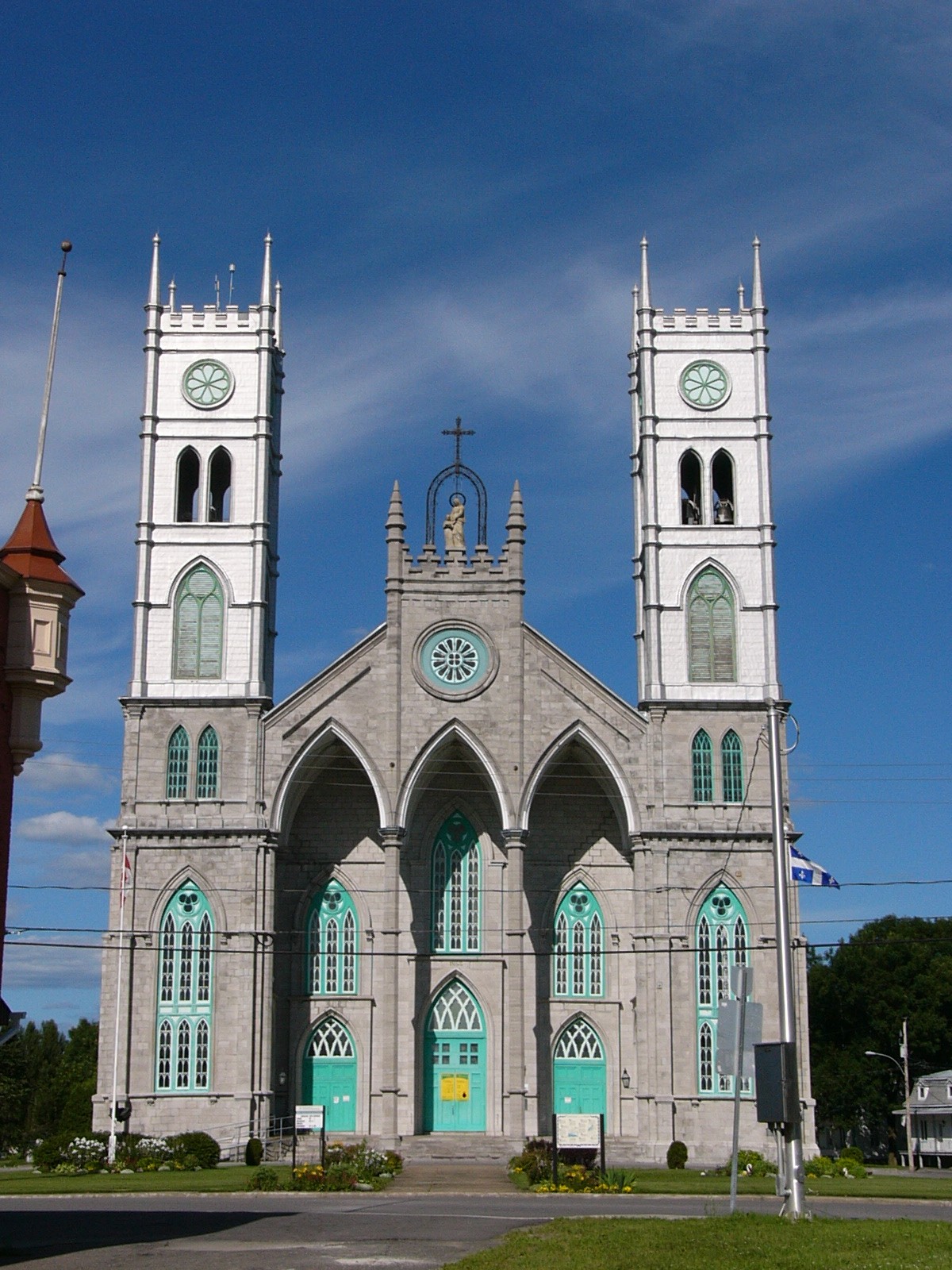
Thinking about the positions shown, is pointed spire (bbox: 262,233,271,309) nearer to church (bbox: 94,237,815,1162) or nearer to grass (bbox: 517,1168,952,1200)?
church (bbox: 94,237,815,1162)

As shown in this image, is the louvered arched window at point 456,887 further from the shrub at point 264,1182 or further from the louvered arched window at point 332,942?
the shrub at point 264,1182

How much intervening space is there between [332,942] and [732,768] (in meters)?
13.0

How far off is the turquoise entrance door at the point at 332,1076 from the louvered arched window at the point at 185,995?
4143 mm

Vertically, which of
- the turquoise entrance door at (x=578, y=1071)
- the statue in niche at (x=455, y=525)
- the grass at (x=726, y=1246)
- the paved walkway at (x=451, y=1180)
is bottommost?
the paved walkway at (x=451, y=1180)

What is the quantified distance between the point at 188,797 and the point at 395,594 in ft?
28.4

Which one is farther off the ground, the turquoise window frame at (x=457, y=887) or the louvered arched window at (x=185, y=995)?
the turquoise window frame at (x=457, y=887)

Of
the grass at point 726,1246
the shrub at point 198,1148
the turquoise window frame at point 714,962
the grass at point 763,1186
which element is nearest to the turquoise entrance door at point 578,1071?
the turquoise window frame at point 714,962

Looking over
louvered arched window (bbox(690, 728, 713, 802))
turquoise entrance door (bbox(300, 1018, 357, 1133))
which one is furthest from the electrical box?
turquoise entrance door (bbox(300, 1018, 357, 1133))

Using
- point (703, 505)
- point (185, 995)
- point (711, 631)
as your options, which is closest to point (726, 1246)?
point (185, 995)

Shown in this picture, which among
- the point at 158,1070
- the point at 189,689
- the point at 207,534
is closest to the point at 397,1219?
the point at 158,1070

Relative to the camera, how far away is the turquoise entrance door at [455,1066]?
4797 cm

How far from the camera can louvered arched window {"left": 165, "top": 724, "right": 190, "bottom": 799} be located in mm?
47094

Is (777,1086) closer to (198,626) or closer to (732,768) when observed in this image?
(732,768)

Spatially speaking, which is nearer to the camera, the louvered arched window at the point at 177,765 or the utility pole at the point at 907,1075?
the louvered arched window at the point at 177,765
